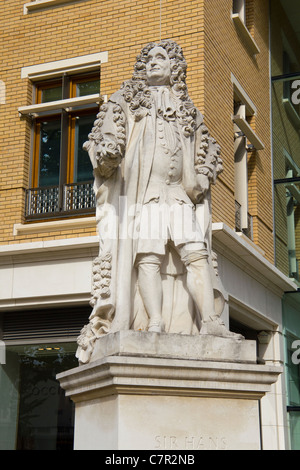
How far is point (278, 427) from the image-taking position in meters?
16.8

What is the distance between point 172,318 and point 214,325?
444mm

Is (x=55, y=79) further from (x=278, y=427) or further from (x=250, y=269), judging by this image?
(x=278, y=427)

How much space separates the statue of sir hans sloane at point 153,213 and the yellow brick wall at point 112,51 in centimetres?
697

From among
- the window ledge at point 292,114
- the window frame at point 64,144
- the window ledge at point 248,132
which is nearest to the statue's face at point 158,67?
the window frame at point 64,144

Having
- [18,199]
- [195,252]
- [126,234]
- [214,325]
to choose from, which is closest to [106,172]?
[126,234]

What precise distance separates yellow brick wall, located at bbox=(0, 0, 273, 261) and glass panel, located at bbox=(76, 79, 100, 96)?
0.45m

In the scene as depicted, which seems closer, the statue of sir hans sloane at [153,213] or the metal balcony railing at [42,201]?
the statue of sir hans sloane at [153,213]

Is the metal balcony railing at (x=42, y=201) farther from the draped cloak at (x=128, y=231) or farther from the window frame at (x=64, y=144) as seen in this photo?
the draped cloak at (x=128, y=231)

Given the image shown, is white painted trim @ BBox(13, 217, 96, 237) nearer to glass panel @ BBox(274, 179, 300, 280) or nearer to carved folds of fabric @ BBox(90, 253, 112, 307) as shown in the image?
glass panel @ BBox(274, 179, 300, 280)

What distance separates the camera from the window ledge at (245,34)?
16.6 metres

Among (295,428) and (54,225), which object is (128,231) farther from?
(295,428)

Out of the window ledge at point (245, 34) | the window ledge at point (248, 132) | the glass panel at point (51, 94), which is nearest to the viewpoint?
the glass panel at point (51, 94)

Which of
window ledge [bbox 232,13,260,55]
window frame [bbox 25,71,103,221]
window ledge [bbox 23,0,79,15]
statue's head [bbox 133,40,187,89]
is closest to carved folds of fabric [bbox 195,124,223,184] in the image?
statue's head [bbox 133,40,187,89]

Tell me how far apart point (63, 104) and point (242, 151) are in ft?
13.7
